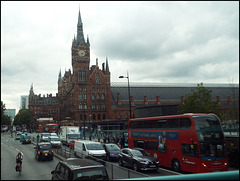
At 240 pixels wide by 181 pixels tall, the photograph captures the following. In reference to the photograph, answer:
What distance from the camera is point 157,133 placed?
2092 centimetres

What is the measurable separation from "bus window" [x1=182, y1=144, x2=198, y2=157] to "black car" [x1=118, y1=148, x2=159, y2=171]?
2.49 meters

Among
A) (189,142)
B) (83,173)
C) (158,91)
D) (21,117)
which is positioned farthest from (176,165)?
(158,91)

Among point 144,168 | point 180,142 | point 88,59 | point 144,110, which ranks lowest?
point 144,168

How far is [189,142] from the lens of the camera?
54.4 feet

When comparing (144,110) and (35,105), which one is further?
(35,105)

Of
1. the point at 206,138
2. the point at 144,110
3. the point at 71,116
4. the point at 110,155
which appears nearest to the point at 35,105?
the point at 71,116

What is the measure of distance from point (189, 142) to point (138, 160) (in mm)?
4375

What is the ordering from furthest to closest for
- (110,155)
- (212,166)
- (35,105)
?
(35,105), (110,155), (212,166)

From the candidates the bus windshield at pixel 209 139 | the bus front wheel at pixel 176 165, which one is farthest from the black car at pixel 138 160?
the bus windshield at pixel 209 139

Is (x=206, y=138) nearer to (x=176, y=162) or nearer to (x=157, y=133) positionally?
(x=176, y=162)

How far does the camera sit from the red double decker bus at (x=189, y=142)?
1556 centimetres

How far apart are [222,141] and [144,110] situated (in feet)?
95.5

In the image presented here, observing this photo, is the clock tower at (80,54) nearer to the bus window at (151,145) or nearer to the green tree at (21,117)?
the green tree at (21,117)

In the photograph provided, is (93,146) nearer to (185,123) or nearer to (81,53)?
(185,123)
